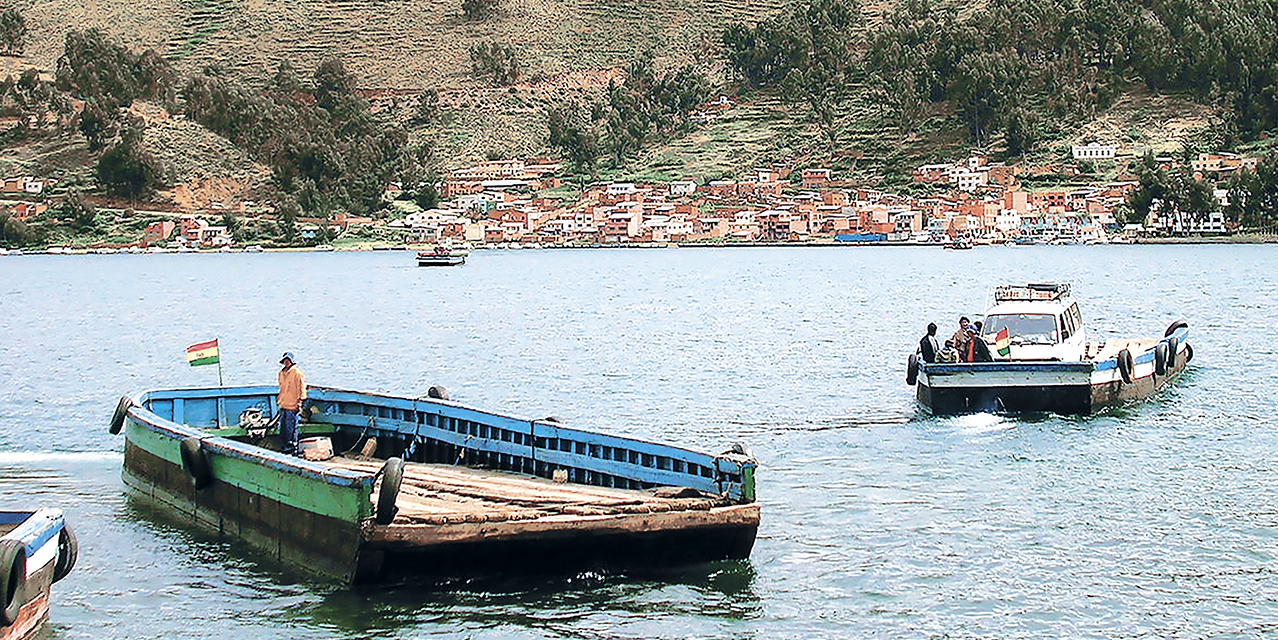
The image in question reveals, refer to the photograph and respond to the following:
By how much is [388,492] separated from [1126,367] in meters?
21.8

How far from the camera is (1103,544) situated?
937 inches

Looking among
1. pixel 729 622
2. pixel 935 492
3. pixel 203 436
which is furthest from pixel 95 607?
pixel 935 492

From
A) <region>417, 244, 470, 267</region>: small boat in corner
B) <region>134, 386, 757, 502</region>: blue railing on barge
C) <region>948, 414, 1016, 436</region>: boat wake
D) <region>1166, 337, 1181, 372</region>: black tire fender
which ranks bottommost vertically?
<region>417, 244, 470, 267</region>: small boat in corner

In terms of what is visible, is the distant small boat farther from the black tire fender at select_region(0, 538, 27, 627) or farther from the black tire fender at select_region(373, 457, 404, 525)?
the black tire fender at select_region(0, 538, 27, 627)

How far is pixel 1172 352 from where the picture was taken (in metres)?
43.2

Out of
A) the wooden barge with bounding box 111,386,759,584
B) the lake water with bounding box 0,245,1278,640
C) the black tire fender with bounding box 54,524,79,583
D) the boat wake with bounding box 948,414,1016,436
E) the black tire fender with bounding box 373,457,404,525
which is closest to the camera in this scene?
the black tire fender with bounding box 54,524,79,583

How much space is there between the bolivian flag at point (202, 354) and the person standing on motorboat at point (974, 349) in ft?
49.4

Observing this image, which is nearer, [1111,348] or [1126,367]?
[1126,367]

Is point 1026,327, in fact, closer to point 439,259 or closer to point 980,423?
point 980,423

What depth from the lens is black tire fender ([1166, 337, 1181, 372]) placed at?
1671 inches

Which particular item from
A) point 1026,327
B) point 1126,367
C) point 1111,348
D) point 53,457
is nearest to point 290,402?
point 53,457

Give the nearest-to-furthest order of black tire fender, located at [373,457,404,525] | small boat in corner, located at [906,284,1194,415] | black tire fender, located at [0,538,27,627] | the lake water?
1. black tire fender, located at [0,538,27,627]
2. black tire fender, located at [373,457,404,525]
3. the lake water
4. small boat in corner, located at [906,284,1194,415]

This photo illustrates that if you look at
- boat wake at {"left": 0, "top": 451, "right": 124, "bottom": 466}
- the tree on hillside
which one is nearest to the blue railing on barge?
boat wake at {"left": 0, "top": 451, "right": 124, "bottom": 466}

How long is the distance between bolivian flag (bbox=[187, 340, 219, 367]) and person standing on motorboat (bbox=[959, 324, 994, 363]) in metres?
15.1
